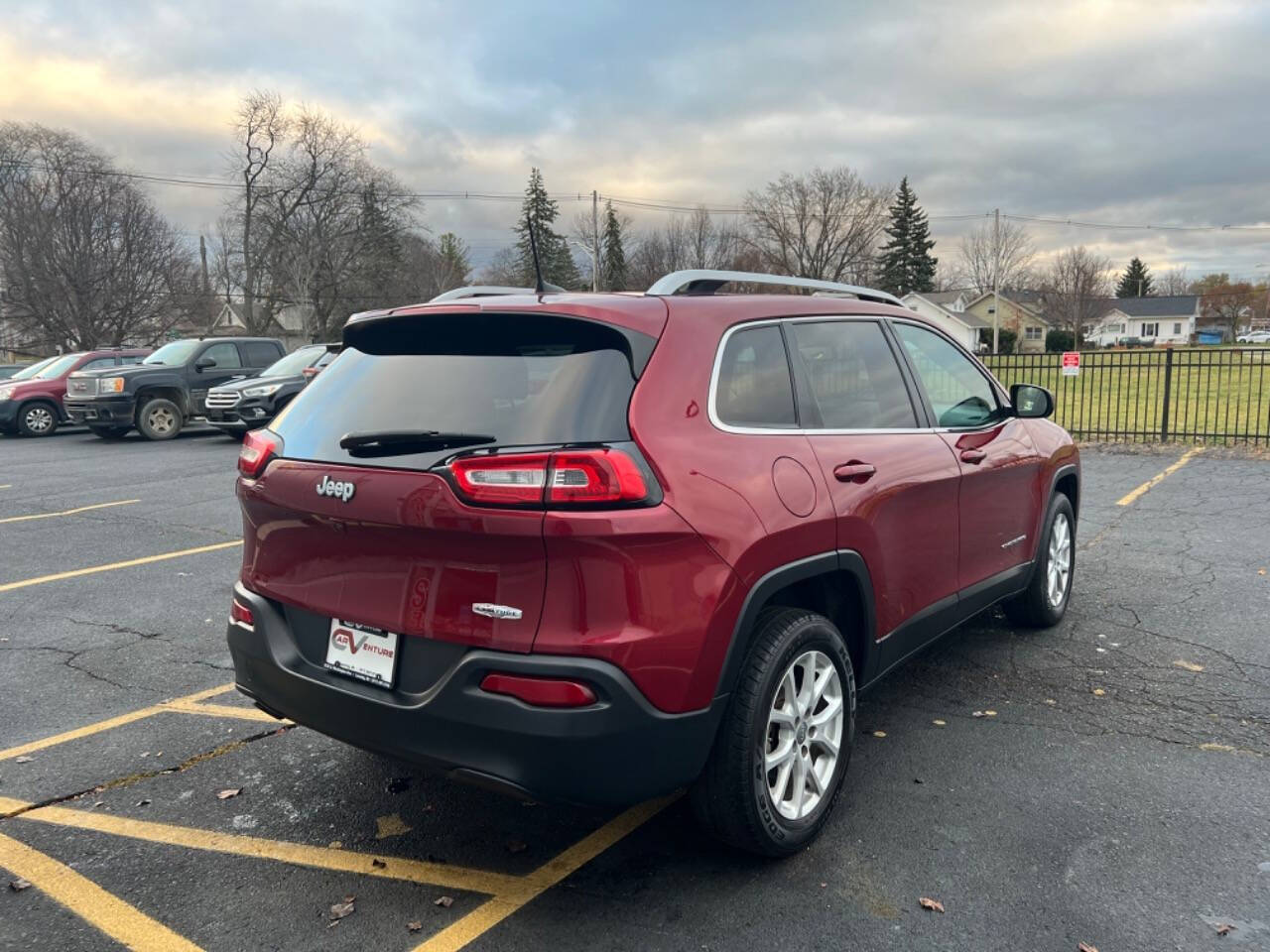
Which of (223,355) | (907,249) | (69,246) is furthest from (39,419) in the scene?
(907,249)

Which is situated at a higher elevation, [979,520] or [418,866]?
[979,520]

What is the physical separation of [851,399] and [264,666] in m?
2.25

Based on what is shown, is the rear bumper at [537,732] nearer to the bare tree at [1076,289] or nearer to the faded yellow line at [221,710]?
the faded yellow line at [221,710]

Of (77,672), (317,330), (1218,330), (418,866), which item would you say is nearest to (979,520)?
A: (418,866)

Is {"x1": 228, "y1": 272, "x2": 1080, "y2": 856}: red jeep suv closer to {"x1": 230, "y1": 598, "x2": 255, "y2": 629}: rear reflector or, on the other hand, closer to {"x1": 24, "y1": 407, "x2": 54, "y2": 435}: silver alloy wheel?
{"x1": 230, "y1": 598, "x2": 255, "y2": 629}: rear reflector

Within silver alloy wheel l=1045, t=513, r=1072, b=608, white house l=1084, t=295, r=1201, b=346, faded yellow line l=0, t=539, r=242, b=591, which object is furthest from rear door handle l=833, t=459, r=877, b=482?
white house l=1084, t=295, r=1201, b=346

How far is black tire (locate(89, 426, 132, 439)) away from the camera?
16797mm

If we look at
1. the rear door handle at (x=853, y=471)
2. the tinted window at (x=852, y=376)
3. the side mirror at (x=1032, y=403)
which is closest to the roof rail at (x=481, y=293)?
the tinted window at (x=852, y=376)

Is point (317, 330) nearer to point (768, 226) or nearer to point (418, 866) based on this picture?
point (768, 226)

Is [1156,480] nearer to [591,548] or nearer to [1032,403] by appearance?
[1032,403]

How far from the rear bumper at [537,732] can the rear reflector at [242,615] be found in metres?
0.49

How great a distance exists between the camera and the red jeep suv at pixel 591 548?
7.82 ft

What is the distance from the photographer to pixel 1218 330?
363 feet

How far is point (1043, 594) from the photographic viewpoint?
16.3 ft
